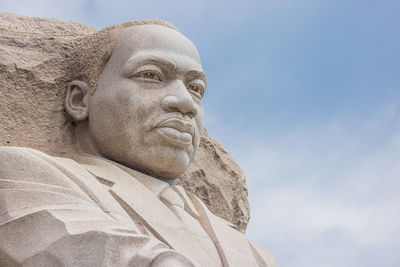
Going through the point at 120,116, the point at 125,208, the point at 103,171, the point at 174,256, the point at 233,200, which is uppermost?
the point at 233,200

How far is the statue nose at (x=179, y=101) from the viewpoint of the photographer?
596 centimetres

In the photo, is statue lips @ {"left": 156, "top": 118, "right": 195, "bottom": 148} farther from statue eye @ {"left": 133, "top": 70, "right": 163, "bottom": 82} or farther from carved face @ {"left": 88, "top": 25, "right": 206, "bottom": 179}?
statue eye @ {"left": 133, "top": 70, "right": 163, "bottom": 82}

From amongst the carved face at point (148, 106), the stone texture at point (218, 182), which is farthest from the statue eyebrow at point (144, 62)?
the stone texture at point (218, 182)

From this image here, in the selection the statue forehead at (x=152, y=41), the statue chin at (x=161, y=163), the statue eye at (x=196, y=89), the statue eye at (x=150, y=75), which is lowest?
the statue chin at (x=161, y=163)

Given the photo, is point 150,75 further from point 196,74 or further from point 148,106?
point 196,74

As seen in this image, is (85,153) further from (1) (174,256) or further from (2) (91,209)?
(1) (174,256)

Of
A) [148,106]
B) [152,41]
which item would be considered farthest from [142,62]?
[148,106]

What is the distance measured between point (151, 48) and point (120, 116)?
65cm

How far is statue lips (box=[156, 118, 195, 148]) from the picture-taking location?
19.4 ft

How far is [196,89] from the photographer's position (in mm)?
6457

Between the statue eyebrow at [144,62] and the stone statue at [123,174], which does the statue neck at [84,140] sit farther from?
the statue eyebrow at [144,62]

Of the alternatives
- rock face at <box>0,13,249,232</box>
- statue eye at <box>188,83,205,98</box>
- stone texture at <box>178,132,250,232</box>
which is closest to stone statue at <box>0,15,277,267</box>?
statue eye at <box>188,83,205,98</box>

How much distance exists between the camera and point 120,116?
19.5 ft

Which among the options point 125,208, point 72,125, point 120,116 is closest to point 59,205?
point 125,208
